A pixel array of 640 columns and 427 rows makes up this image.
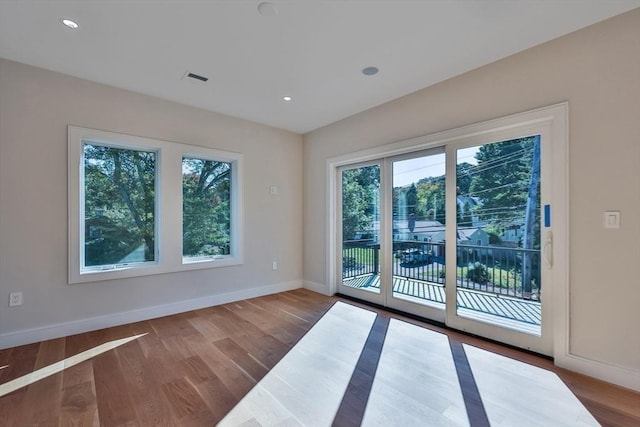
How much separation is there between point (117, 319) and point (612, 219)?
4.81m

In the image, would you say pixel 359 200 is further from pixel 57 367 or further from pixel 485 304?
pixel 57 367

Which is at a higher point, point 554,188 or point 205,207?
point 554,188

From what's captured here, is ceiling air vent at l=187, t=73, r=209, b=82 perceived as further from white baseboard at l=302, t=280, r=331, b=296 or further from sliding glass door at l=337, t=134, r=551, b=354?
white baseboard at l=302, t=280, r=331, b=296

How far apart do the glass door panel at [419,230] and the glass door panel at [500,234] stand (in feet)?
0.81

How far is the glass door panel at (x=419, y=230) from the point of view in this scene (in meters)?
3.35

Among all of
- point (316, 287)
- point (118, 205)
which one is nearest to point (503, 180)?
point (316, 287)

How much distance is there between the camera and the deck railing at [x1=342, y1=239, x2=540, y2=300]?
266cm

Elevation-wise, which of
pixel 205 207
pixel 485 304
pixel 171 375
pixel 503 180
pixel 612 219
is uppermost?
pixel 503 180

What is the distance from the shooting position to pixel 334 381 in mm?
2160

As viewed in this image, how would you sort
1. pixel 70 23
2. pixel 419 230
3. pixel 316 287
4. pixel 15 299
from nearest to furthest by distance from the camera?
pixel 70 23, pixel 15 299, pixel 419 230, pixel 316 287

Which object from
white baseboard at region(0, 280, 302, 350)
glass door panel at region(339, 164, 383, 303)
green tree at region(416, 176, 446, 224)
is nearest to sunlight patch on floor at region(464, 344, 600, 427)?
green tree at region(416, 176, 446, 224)

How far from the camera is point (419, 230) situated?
3.55m

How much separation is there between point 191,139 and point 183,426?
3.26 metres

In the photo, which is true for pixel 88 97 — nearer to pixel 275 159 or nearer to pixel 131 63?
pixel 131 63
